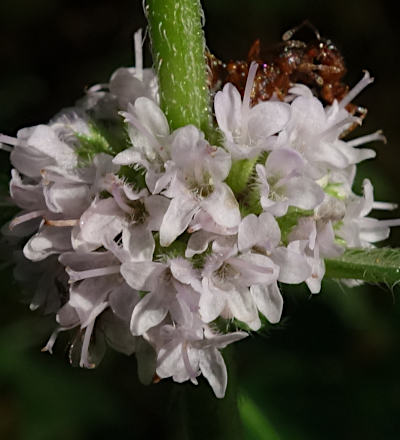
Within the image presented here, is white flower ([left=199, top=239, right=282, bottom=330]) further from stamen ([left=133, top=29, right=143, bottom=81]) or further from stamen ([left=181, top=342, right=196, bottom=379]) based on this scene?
stamen ([left=133, top=29, right=143, bottom=81])

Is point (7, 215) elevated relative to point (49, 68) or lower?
elevated

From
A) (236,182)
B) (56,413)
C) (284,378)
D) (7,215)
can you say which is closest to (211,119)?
(236,182)

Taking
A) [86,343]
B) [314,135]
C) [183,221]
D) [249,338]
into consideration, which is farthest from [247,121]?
[249,338]

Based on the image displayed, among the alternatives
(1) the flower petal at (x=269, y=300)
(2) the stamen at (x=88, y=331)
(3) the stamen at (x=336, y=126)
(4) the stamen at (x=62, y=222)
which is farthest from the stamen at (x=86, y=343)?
(3) the stamen at (x=336, y=126)

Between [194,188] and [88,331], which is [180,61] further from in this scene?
[88,331]

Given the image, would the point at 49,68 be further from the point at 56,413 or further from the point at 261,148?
the point at 261,148

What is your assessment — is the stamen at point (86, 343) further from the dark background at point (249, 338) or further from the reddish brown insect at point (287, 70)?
the reddish brown insect at point (287, 70)

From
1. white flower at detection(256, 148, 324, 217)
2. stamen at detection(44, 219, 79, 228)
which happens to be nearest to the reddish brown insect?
white flower at detection(256, 148, 324, 217)
